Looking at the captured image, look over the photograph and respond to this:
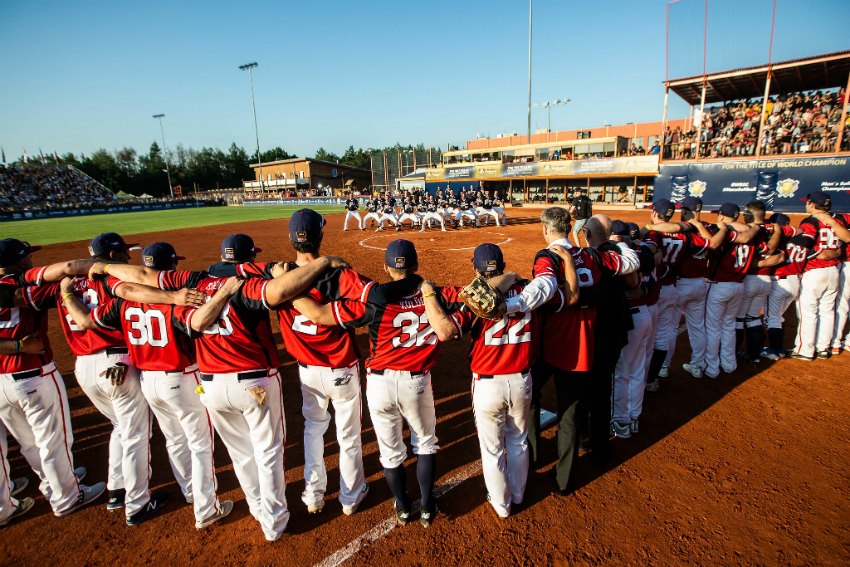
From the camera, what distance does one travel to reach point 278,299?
9.13 feet

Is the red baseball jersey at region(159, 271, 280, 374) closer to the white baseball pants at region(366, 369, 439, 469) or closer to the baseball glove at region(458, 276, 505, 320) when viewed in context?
the white baseball pants at region(366, 369, 439, 469)

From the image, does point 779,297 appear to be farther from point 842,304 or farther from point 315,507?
point 315,507

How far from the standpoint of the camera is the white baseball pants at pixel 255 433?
2980 mm

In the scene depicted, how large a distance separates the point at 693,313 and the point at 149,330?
6391 millimetres

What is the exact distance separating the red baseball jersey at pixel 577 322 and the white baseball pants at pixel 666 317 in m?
A: 2.14

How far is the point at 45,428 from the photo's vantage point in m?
3.38

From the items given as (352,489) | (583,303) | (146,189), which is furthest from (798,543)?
(146,189)

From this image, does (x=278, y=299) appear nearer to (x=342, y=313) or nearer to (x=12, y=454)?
(x=342, y=313)

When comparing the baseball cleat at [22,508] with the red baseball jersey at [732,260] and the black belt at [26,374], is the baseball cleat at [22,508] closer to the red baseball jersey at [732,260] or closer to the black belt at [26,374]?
the black belt at [26,374]

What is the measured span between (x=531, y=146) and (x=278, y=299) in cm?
3895

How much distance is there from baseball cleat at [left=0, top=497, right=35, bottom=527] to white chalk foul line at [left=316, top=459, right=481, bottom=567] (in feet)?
9.32

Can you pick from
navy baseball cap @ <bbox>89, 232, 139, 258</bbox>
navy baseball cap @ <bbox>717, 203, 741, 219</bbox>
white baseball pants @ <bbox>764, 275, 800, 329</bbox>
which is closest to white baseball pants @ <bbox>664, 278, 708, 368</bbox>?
navy baseball cap @ <bbox>717, 203, 741, 219</bbox>

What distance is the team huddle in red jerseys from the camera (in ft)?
9.76

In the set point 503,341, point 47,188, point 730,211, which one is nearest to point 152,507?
point 503,341
